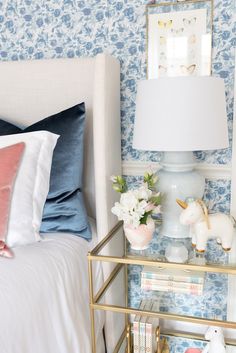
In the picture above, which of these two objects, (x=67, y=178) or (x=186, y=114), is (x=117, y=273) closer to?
(x=67, y=178)

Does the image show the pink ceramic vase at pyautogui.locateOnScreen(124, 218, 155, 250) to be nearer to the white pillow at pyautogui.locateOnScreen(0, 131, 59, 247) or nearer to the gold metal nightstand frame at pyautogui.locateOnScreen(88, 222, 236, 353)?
the gold metal nightstand frame at pyautogui.locateOnScreen(88, 222, 236, 353)

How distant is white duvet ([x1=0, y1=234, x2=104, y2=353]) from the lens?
109 centimetres

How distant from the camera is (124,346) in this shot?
6.22 ft

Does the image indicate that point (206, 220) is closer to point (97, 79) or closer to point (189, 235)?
point (189, 235)

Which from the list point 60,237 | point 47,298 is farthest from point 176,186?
point 47,298

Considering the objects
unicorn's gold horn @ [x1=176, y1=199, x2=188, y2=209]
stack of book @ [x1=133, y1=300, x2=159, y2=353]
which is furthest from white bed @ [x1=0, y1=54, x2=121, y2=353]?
unicorn's gold horn @ [x1=176, y1=199, x2=188, y2=209]

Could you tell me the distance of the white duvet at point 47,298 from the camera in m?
1.09

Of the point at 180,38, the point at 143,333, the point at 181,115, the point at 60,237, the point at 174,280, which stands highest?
the point at 180,38

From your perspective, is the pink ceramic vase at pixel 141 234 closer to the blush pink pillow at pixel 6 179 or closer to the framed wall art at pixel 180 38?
the blush pink pillow at pixel 6 179

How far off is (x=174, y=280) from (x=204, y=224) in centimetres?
24

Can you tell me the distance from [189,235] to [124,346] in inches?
31.0

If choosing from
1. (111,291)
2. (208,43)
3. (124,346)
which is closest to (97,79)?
(208,43)

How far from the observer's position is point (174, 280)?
1408 mm

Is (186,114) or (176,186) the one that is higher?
(186,114)
